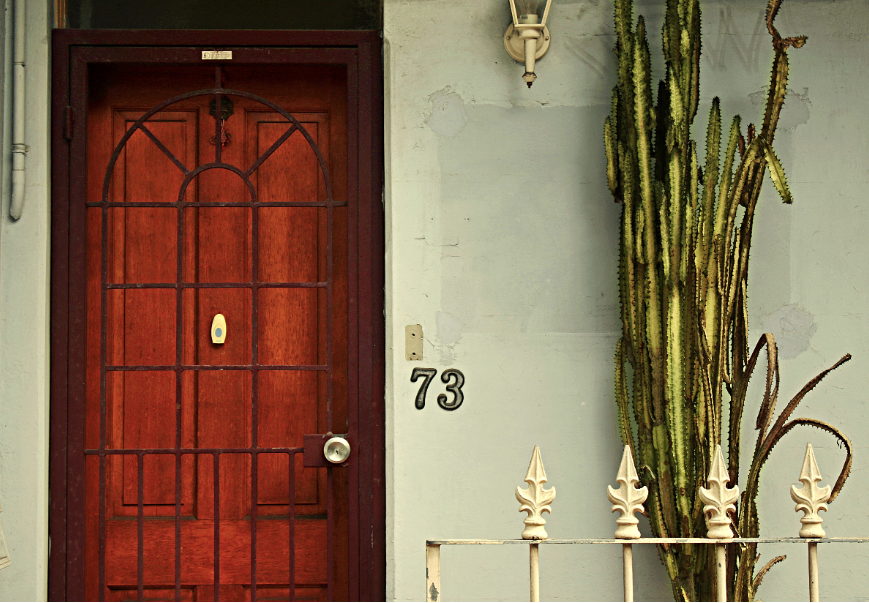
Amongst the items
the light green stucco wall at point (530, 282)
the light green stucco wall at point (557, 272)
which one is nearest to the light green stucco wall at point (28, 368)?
the light green stucco wall at point (530, 282)

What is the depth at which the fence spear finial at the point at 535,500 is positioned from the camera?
1.56 metres

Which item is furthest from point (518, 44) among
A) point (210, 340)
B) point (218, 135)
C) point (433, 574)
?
point (433, 574)

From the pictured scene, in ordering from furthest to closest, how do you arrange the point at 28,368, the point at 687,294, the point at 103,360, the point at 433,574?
the point at 103,360 < the point at 28,368 < the point at 687,294 < the point at 433,574

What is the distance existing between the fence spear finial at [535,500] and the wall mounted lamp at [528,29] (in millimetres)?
1505

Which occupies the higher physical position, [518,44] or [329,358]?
[518,44]

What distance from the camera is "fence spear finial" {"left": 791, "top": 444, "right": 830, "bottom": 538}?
1.58m

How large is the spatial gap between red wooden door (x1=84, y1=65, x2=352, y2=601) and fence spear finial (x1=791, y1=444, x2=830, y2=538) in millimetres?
1546

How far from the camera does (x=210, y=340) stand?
2.72 m

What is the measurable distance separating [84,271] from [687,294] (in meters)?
2.01

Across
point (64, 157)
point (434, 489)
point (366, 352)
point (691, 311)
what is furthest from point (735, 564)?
point (64, 157)

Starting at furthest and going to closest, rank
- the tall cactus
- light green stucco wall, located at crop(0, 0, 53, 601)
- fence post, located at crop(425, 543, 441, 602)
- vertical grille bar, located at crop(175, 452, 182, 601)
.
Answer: vertical grille bar, located at crop(175, 452, 182, 601), light green stucco wall, located at crop(0, 0, 53, 601), the tall cactus, fence post, located at crop(425, 543, 441, 602)

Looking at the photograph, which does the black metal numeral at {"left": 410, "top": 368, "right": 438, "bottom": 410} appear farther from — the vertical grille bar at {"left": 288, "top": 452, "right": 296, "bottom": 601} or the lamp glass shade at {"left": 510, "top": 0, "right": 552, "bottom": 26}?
the lamp glass shade at {"left": 510, "top": 0, "right": 552, "bottom": 26}

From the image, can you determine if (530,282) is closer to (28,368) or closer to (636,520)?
(636,520)

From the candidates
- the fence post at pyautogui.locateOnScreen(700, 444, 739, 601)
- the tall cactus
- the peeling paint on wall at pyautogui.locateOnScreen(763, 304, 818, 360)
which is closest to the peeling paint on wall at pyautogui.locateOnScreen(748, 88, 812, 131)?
the tall cactus
